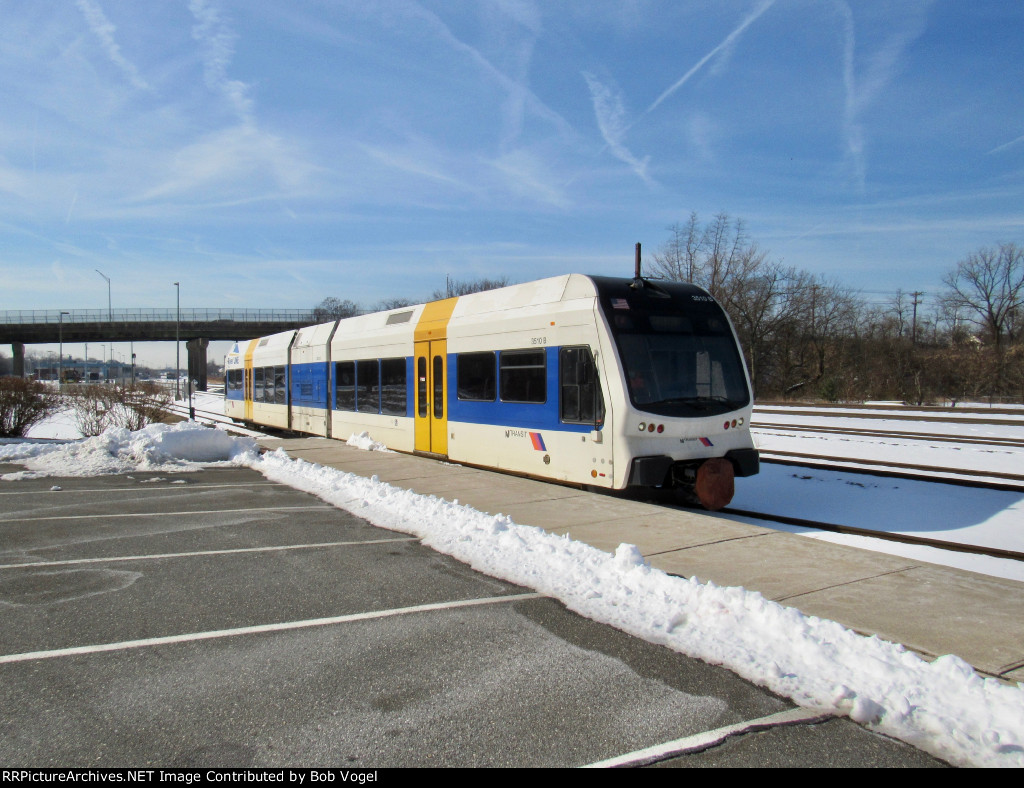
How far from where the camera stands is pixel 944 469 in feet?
41.1

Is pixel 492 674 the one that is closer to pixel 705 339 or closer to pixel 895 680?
pixel 895 680

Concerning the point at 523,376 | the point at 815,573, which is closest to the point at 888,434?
the point at 523,376

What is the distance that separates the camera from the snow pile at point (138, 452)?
1341 cm

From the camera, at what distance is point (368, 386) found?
1670 centimetres

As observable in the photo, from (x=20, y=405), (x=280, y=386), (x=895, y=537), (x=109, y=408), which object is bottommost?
(x=895, y=537)

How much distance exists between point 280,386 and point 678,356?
16419mm

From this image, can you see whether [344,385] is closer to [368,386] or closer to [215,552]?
[368,386]

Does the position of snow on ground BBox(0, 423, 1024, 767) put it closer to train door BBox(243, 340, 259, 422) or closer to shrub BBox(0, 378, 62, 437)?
shrub BBox(0, 378, 62, 437)

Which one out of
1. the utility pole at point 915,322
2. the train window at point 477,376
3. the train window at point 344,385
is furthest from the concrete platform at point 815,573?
the utility pole at point 915,322

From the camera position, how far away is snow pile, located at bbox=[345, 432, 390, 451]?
52.1ft

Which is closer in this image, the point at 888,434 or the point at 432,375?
the point at 432,375

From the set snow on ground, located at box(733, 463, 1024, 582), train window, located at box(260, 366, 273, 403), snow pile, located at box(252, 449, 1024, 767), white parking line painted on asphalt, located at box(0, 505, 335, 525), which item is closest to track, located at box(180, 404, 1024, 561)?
snow on ground, located at box(733, 463, 1024, 582)

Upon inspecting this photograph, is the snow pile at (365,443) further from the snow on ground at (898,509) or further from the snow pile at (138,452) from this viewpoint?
the snow on ground at (898,509)

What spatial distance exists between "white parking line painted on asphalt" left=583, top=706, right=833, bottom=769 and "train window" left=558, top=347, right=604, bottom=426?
5.90 metres
